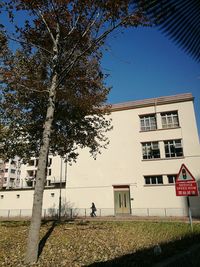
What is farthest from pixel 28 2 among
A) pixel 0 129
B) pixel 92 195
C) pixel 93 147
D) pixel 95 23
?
pixel 92 195

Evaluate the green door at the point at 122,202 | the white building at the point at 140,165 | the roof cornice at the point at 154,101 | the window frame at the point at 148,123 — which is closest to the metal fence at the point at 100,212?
the white building at the point at 140,165

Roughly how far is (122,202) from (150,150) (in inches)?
277

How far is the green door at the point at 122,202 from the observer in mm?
28555

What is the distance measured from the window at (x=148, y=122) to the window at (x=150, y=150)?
6.48ft

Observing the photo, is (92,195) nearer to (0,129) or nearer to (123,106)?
(123,106)

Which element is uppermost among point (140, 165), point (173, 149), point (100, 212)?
point (173, 149)

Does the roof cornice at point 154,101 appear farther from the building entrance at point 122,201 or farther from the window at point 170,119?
the building entrance at point 122,201

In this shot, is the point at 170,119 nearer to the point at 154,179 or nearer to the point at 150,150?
the point at 150,150

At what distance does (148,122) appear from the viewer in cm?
3042

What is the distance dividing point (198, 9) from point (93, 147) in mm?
15724

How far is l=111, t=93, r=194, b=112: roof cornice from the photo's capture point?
94.1 ft

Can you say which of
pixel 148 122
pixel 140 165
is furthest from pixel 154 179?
pixel 148 122

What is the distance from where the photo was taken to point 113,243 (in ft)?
34.3

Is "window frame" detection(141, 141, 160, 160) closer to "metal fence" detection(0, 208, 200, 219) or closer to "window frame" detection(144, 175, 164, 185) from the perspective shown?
"window frame" detection(144, 175, 164, 185)
